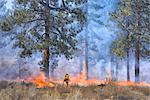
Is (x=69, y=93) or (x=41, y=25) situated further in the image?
(x=41, y=25)

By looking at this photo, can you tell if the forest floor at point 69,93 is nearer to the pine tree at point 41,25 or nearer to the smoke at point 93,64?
the pine tree at point 41,25

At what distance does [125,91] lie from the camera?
15203mm

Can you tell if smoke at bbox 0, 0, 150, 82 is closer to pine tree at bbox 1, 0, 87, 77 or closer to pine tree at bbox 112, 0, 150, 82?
pine tree at bbox 112, 0, 150, 82

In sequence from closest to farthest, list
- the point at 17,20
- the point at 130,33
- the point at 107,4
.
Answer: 1. the point at 17,20
2. the point at 130,33
3. the point at 107,4

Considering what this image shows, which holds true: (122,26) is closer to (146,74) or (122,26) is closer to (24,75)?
(24,75)

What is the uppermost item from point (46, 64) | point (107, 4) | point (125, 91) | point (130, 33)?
point (107, 4)

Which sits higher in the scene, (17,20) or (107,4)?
(107,4)

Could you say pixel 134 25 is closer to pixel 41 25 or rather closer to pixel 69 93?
pixel 41 25

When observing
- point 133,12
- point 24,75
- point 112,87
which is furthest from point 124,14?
point 24,75

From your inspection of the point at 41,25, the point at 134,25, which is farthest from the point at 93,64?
the point at 41,25

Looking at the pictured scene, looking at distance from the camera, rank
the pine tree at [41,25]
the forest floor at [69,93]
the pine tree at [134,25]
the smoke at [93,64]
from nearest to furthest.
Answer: the forest floor at [69,93]
the pine tree at [41,25]
the pine tree at [134,25]
the smoke at [93,64]

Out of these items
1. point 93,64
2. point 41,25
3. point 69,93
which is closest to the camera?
point 69,93

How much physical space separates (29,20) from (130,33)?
8.47 meters

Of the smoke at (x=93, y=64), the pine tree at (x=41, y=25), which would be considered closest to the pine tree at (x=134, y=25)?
the pine tree at (x=41, y=25)
